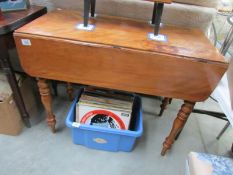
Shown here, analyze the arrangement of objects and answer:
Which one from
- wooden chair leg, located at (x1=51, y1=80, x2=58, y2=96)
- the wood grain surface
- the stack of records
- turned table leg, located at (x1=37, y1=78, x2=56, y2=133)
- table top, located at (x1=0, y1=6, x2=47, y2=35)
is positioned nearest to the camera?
the wood grain surface

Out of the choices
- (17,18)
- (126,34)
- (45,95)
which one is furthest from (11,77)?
(126,34)

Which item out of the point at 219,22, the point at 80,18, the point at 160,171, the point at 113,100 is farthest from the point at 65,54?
the point at 219,22

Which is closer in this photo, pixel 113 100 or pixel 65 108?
pixel 113 100

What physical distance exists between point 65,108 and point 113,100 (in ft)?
1.97

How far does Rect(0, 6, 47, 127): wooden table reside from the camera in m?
1.05

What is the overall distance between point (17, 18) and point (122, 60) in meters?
0.70

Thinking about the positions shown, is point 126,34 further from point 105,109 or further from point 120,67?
point 105,109

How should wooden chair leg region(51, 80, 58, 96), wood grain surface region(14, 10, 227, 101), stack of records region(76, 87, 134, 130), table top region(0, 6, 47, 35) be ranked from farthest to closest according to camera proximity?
wooden chair leg region(51, 80, 58, 96)
stack of records region(76, 87, 134, 130)
table top region(0, 6, 47, 35)
wood grain surface region(14, 10, 227, 101)

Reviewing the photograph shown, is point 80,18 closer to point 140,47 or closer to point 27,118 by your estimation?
point 140,47

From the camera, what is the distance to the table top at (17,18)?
3.42 ft

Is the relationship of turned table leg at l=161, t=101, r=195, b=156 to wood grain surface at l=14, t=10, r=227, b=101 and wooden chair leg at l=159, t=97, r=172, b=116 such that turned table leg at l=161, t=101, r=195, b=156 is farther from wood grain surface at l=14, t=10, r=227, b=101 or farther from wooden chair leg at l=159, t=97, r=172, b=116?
wooden chair leg at l=159, t=97, r=172, b=116

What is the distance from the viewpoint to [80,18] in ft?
4.06

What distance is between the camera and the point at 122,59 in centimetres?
96

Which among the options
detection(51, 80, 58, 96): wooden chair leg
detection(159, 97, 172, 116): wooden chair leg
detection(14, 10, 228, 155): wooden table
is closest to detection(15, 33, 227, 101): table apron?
detection(14, 10, 228, 155): wooden table
